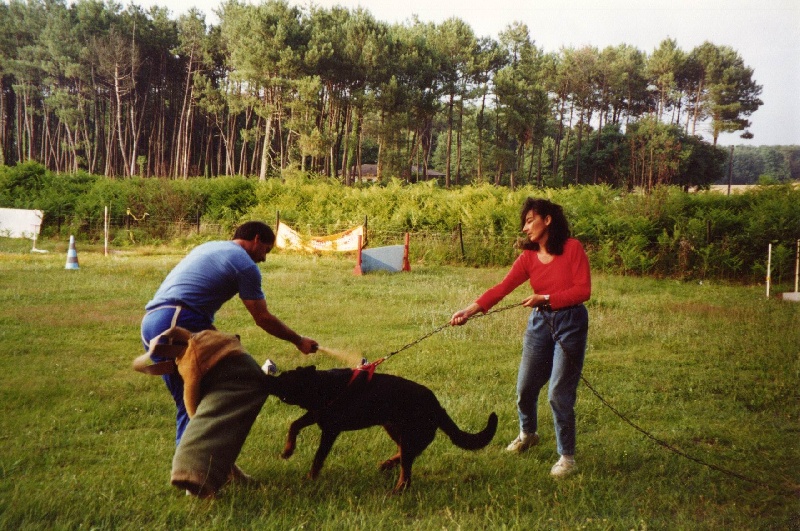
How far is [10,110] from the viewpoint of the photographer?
6219mm

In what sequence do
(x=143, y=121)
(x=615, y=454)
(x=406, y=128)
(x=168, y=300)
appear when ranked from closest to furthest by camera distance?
(x=168, y=300) < (x=615, y=454) < (x=143, y=121) < (x=406, y=128)

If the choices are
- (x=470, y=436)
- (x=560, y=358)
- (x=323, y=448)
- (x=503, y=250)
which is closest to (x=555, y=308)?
(x=560, y=358)

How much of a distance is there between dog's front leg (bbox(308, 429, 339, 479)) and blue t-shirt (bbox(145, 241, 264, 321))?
2.51ft

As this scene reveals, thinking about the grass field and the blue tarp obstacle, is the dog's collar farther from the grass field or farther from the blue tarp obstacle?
the blue tarp obstacle

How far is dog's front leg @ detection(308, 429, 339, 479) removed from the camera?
2768 millimetres

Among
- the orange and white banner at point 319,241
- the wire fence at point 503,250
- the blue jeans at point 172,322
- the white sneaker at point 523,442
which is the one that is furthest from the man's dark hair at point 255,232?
the orange and white banner at point 319,241

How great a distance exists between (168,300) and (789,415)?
4.38m

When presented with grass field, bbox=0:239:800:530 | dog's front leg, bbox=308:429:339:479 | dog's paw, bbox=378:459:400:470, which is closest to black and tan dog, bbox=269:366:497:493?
dog's front leg, bbox=308:429:339:479

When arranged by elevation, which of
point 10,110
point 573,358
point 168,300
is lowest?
point 573,358

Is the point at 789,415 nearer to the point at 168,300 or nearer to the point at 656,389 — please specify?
the point at 656,389

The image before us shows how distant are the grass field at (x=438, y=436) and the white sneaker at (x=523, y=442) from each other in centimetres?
8

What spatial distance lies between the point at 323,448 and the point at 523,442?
1287mm

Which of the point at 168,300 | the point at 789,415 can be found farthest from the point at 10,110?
the point at 789,415

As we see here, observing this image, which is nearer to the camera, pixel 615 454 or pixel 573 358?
pixel 573 358
